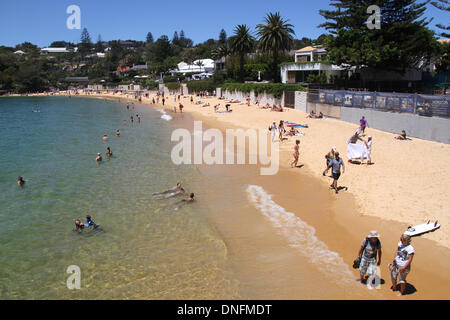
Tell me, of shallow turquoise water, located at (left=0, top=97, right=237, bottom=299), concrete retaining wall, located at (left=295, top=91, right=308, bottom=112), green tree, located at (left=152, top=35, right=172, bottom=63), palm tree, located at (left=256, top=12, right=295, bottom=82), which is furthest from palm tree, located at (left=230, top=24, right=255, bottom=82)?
green tree, located at (left=152, top=35, right=172, bottom=63)

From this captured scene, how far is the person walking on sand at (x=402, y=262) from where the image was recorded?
21.5 ft

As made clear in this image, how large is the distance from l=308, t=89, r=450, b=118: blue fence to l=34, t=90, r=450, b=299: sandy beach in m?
1.91

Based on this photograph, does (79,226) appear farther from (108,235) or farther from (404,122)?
(404,122)

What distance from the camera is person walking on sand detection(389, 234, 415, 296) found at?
21.5 feet

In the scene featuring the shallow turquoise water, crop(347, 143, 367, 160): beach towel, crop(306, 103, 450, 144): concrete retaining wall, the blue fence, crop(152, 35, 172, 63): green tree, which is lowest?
the shallow turquoise water

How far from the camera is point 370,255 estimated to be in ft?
A: 23.4

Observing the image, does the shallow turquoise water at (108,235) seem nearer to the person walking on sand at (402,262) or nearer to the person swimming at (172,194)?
the person swimming at (172,194)

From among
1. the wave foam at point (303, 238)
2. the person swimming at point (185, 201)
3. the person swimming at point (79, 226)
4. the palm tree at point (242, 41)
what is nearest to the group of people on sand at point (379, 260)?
the wave foam at point (303, 238)

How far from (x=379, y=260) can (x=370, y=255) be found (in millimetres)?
230

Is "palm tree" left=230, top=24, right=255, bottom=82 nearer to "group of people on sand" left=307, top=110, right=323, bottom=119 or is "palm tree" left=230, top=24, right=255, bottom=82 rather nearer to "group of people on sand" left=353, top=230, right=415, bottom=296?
"group of people on sand" left=307, top=110, right=323, bottom=119
